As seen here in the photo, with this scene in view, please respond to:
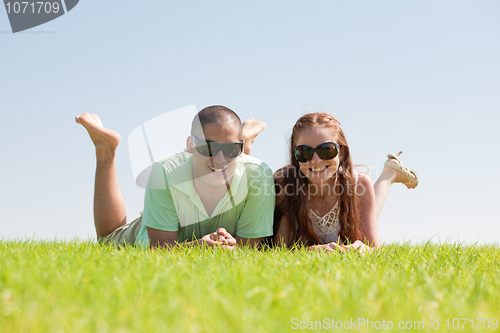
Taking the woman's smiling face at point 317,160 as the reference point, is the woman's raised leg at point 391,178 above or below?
below

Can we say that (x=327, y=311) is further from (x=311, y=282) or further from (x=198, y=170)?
(x=198, y=170)

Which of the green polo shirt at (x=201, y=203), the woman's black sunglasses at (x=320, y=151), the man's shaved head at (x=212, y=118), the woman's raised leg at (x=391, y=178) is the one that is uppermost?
the man's shaved head at (x=212, y=118)

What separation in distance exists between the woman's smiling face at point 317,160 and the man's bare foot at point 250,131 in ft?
6.90

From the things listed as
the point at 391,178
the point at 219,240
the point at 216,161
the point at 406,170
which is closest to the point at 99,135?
the point at 216,161

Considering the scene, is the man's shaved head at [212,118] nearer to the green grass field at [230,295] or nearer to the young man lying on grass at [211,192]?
the young man lying on grass at [211,192]

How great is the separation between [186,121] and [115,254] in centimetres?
221

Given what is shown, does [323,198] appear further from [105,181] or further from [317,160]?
[105,181]

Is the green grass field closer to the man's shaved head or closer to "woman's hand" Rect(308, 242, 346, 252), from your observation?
"woman's hand" Rect(308, 242, 346, 252)

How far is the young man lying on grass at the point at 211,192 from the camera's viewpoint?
201 inches

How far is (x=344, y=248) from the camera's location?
4957mm

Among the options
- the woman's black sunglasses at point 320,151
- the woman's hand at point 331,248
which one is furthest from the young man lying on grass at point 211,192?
the woman's hand at point 331,248

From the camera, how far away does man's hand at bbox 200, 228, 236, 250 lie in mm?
4828

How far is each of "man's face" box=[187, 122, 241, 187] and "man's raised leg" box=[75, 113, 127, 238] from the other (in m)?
1.45

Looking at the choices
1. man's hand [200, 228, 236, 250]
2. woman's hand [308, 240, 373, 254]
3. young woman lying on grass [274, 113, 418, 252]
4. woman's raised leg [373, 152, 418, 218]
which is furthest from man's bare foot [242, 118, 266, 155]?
woman's hand [308, 240, 373, 254]
